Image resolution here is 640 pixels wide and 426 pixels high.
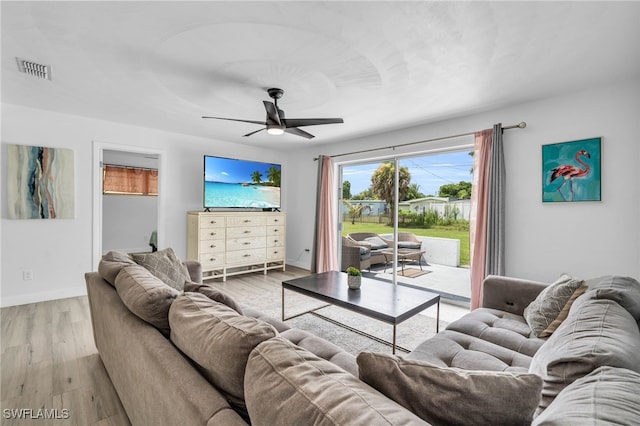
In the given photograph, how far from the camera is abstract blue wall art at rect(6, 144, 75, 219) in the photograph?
3420 millimetres

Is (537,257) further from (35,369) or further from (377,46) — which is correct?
(35,369)

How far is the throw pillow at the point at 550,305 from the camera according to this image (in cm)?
186

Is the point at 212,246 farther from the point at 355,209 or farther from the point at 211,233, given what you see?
the point at 355,209

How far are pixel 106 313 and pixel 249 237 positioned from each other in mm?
3285

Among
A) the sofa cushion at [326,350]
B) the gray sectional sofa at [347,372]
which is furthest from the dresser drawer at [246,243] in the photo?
the sofa cushion at [326,350]

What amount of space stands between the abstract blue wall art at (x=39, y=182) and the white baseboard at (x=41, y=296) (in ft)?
3.10

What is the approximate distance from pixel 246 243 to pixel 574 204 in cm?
435

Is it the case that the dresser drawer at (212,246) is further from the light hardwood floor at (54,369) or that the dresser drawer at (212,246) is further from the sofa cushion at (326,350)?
the sofa cushion at (326,350)

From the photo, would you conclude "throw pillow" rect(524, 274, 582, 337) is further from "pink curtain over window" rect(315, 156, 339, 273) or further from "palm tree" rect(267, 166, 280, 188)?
"palm tree" rect(267, 166, 280, 188)

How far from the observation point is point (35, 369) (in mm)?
2141

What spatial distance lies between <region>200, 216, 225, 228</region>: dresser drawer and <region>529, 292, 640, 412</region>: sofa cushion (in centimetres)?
426

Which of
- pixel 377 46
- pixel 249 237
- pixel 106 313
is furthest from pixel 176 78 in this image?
pixel 249 237

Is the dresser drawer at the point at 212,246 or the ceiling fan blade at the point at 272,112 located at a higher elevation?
the ceiling fan blade at the point at 272,112

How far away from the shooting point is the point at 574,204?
286cm
